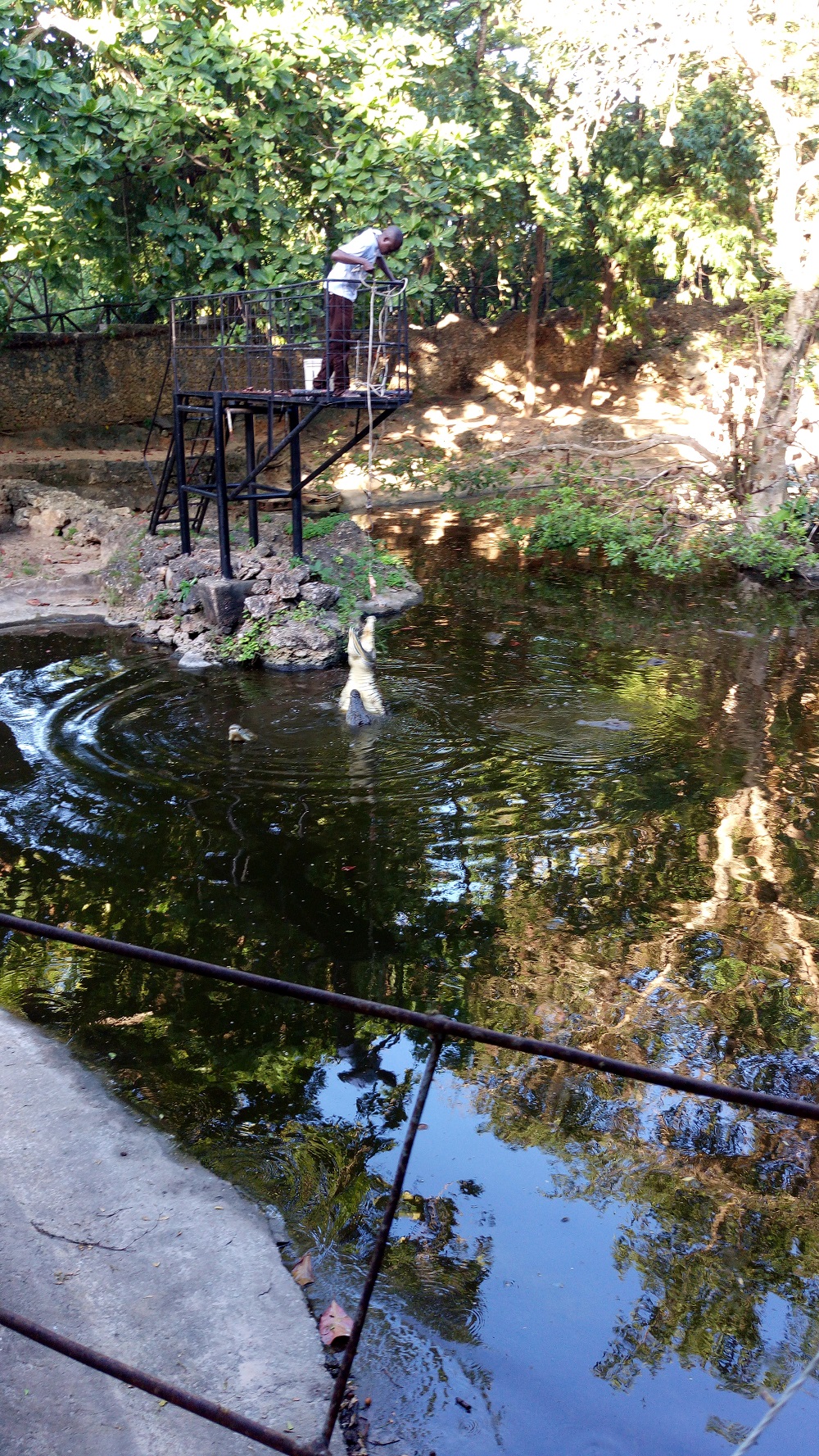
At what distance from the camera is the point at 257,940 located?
20.1 feet

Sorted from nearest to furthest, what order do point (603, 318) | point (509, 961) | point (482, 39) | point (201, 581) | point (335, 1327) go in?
point (335, 1327)
point (509, 961)
point (201, 581)
point (482, 39)
point (603, 318)

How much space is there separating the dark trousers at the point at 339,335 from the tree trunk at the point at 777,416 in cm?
687

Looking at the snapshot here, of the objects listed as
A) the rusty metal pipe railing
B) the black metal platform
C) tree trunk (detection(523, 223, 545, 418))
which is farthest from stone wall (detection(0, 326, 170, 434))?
the rusty metal pipe railing

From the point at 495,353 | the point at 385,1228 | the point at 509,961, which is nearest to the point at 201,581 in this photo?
the point at 509,961

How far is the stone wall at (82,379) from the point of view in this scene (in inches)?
792

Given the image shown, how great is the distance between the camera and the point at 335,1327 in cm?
355

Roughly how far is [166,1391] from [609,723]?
25.4 ft

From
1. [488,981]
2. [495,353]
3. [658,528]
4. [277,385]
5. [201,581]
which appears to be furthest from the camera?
[495,353]

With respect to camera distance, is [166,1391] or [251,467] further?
[251,467]

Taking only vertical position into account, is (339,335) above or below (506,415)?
above

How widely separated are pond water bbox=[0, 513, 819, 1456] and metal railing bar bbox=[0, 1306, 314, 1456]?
3.99 feet

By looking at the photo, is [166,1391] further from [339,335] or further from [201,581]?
[201,581]

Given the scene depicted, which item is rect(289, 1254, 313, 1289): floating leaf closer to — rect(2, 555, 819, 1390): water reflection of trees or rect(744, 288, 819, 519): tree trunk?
rect(2, 555, 819, 1390): water reflection of trees

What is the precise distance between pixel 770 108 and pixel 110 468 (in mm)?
11386
